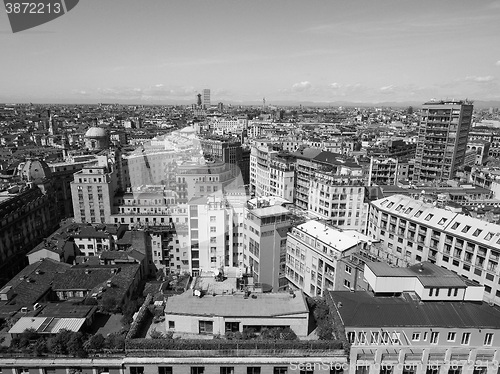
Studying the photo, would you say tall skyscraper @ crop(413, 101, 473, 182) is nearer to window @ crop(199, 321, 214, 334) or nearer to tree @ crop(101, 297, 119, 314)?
tree @ crop(101, 297, 119, 314)

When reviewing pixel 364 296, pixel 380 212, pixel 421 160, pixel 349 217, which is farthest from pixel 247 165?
pixel 364 296

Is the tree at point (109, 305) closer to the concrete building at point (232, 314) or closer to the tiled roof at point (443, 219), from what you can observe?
the concrete building at point (232, 314)

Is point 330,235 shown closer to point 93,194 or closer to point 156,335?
Result: point 156,335

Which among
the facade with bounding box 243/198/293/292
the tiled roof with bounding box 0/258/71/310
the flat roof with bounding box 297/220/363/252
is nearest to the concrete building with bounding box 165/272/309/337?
the flat roof with bounding box 297/220/363/252

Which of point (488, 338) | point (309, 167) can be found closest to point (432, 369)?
point (488, 338)

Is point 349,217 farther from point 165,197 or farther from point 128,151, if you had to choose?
point 128,151

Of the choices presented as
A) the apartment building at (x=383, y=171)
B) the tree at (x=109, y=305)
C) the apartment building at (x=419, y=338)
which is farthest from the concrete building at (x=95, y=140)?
the apartment building at (x=419, y=338)
